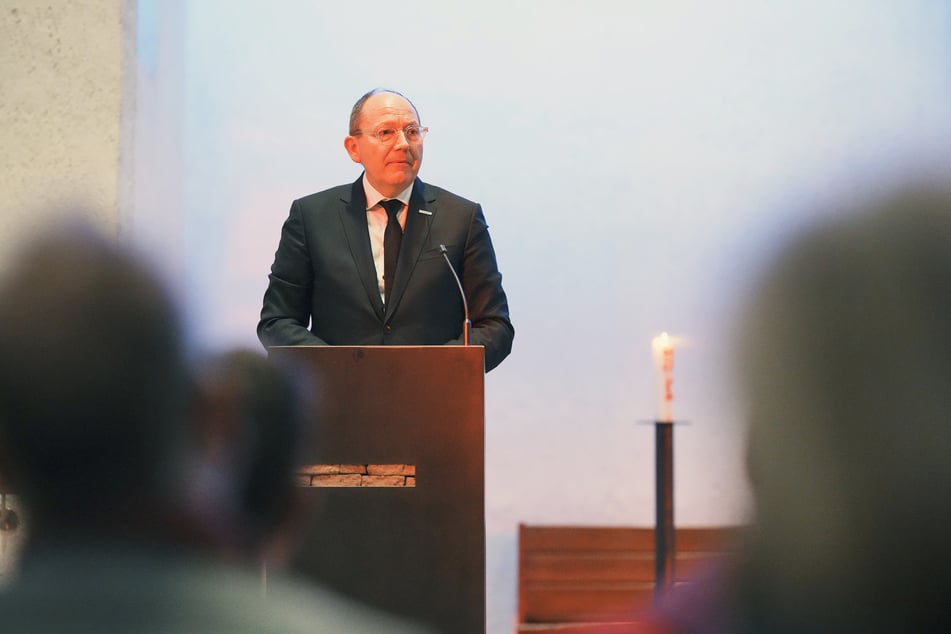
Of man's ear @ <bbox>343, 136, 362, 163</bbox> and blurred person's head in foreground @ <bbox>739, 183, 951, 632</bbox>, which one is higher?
man's ear @ <bbox>343, 136, 362, 163</bbox>

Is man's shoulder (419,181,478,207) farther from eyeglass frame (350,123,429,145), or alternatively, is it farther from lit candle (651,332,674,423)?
lit candle (651,332,674,423)

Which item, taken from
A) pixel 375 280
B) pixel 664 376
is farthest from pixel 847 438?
pixel 375 280

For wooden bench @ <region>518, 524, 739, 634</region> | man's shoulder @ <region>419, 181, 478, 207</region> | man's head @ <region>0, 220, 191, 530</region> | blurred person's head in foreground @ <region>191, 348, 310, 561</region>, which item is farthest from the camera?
wooden bench @ <region>518, 524, 739, 634</region>

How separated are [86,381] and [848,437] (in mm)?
430

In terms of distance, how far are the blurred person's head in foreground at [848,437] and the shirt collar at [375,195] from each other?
2272 mm

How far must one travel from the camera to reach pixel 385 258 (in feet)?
8.86

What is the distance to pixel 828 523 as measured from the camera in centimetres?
55

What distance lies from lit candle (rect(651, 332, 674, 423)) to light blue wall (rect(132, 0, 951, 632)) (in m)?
2.84

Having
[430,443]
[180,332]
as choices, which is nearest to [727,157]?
[430,443]

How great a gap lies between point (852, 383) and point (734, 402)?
2.4 inches

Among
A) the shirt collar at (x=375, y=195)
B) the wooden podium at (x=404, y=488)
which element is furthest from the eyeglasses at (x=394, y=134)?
the wooden podium at (x=404, y=488)

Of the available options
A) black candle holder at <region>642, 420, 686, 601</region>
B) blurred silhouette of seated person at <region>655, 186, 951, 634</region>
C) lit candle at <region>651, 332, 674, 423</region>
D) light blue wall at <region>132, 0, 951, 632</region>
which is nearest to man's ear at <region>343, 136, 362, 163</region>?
lit candle at <region>651, 332, 674, 423</region>

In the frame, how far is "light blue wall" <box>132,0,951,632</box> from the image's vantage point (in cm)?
440

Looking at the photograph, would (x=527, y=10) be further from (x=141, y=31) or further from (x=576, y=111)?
(x=141, y=31)
